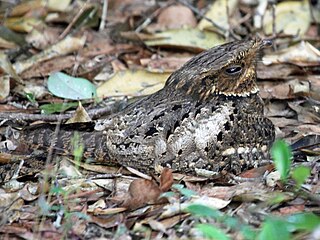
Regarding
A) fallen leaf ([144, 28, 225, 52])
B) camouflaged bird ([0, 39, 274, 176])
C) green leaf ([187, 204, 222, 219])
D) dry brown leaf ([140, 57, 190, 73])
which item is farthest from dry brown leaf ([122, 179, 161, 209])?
fallen leaf ([144, 28, 225, 52])

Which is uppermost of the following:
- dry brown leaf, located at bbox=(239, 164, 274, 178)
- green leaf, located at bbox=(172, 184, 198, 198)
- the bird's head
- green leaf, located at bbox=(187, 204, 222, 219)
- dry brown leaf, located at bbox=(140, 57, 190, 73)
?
the bird's head

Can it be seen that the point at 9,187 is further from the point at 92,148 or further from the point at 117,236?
the point at 117,236

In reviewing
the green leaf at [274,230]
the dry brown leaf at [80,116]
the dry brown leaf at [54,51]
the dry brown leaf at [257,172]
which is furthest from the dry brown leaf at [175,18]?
the green leaf at [274,230]

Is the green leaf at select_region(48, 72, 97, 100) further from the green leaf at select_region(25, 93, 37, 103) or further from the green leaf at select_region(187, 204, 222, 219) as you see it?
the green leaf at select_region(187, 204, 222, 219)

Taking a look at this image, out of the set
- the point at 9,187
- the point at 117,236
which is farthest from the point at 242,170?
the point at 9,187

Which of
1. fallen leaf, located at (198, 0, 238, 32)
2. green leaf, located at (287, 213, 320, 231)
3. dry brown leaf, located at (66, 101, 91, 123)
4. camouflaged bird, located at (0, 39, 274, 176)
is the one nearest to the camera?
green leaf, located at (287, 213, 320, 231)

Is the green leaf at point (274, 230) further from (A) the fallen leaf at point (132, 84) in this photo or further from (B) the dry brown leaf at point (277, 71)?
(B) the dry brown leaf at point (277, 71)

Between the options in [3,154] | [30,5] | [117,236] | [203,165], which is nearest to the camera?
[117,236]

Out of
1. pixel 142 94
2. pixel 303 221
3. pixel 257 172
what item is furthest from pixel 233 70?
pixel 303 221
